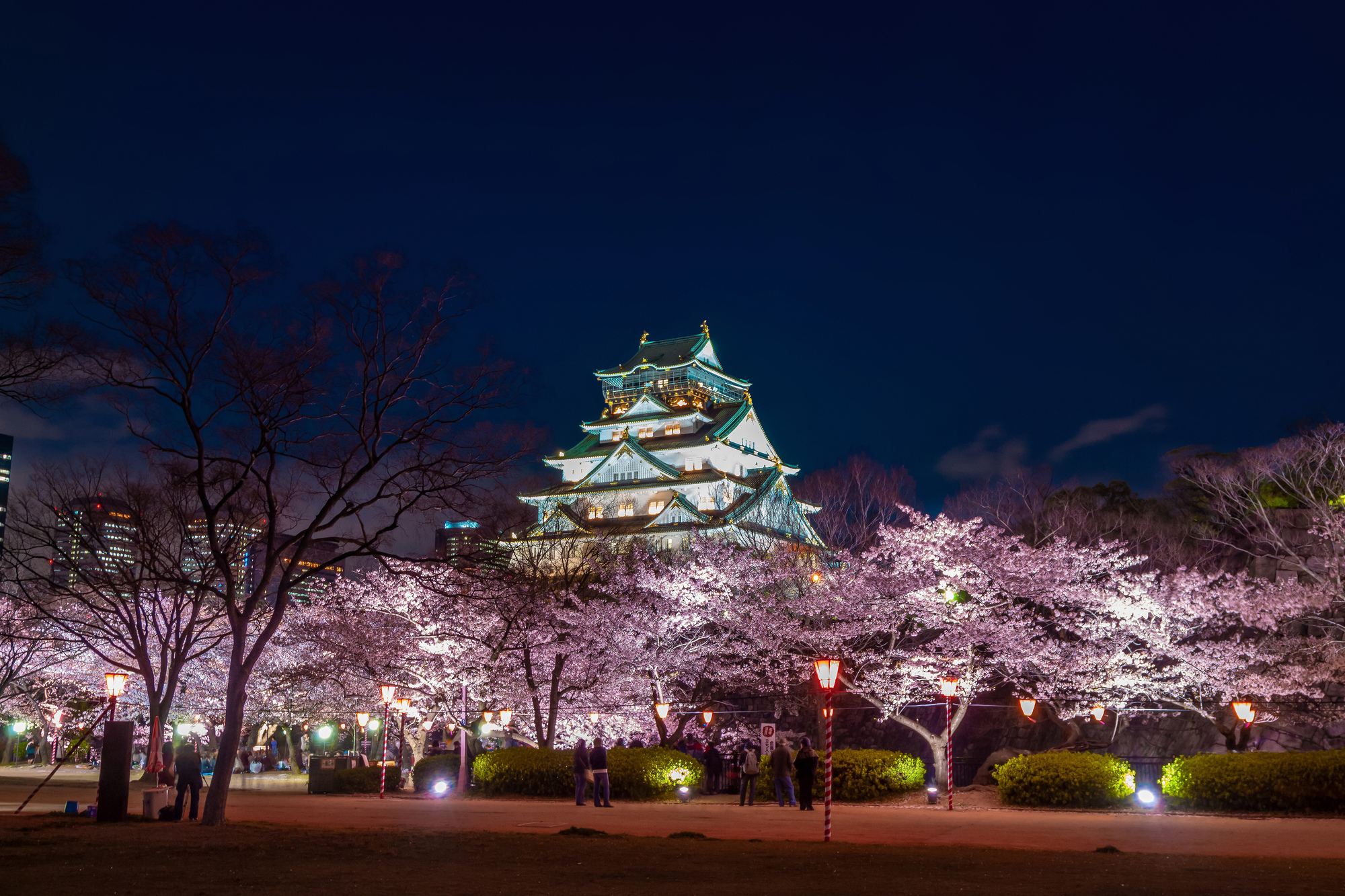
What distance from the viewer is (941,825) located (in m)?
19.3

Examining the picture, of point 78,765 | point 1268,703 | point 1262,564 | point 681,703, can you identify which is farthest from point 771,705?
point 78,765

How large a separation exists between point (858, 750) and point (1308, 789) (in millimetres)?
9634

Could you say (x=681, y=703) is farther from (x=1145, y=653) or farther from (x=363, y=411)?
(x=363, y=411)

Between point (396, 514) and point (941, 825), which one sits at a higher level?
point (396, 514)

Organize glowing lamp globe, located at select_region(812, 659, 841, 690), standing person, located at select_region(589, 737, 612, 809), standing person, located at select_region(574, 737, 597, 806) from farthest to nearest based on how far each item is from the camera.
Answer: standing person, located at select_region(574, 737, 597, 806)
standing person, located at select_region(589, 737, 612, 809)
glowing lamp globe, located at select_region(812, 659, 841, 690)

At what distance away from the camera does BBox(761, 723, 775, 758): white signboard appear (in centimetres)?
2780

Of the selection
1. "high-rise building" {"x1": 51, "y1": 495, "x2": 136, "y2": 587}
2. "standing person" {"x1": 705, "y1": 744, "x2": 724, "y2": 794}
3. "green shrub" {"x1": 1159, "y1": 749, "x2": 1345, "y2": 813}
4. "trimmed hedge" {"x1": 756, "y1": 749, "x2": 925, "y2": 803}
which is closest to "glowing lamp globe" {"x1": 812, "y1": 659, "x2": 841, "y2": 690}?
"trimmed hedge" {"x1": 756, "y1": 749, "x2": 925, "y2": 803}

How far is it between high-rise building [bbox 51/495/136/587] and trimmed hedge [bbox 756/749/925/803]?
17.1 meters

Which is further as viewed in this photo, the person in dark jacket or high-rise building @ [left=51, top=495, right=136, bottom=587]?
high-rise building @ [left=51, top=495, right=136, bottom=587]

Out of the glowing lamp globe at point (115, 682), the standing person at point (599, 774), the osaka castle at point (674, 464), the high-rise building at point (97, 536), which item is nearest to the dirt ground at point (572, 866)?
the glowing lamp globe at point (115, 682)

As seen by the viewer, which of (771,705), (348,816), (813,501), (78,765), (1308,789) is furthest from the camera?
(78,765)

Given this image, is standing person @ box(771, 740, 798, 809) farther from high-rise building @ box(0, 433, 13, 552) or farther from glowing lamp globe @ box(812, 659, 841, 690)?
high-rise building @ box(0, 433, 13, 552)

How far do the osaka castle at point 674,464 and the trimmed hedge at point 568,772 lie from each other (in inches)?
935

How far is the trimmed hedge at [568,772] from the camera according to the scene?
2639 cm
